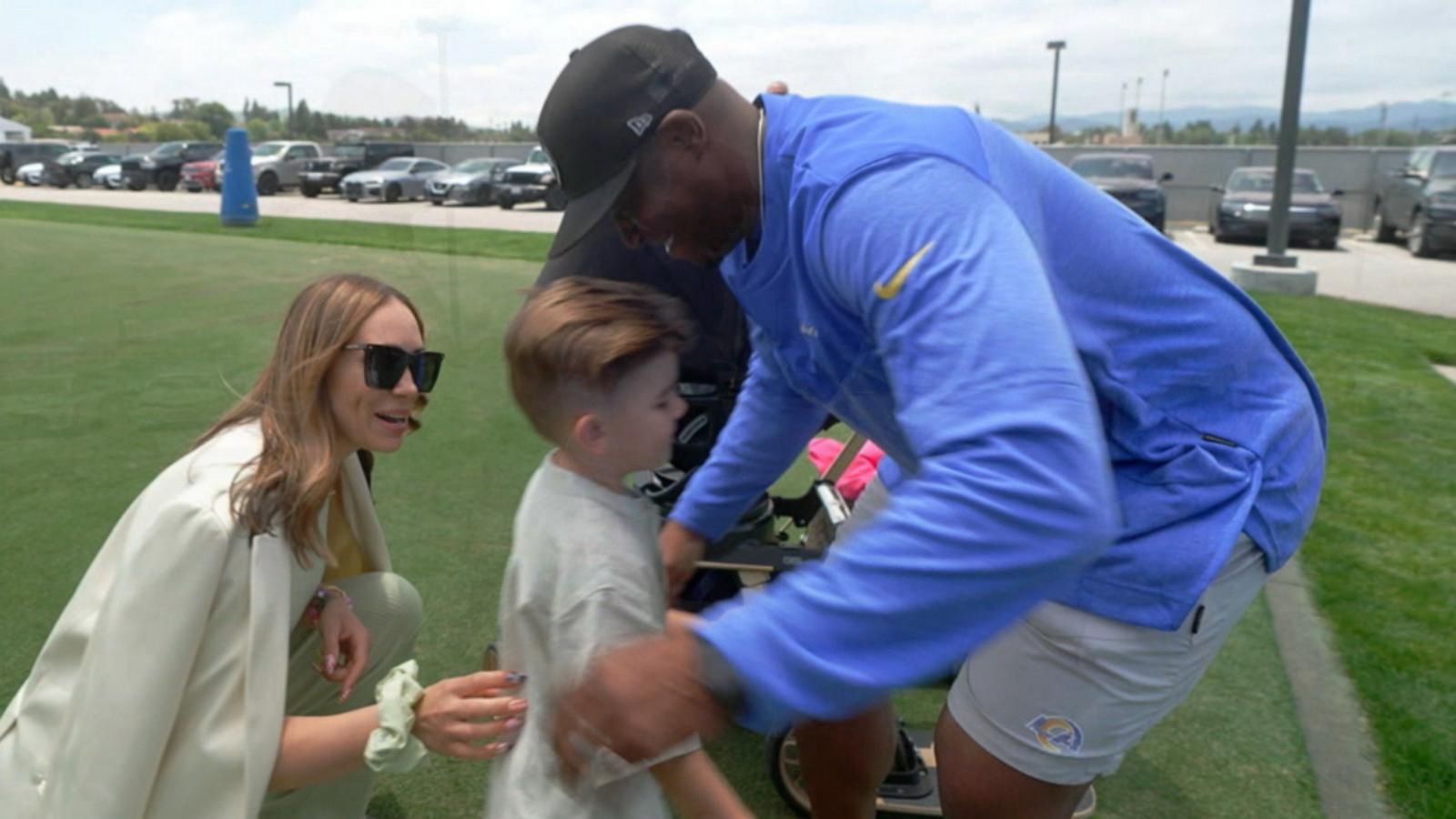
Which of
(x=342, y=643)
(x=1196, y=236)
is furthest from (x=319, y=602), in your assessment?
(x=1196, y=236)

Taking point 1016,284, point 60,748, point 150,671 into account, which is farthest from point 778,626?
point 60,748

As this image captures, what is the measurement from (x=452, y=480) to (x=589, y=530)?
11.8 ft

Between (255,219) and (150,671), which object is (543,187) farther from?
(255,219)

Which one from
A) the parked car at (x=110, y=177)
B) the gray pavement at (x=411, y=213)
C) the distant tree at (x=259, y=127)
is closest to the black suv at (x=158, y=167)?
the parked car at (x=110, y=177)

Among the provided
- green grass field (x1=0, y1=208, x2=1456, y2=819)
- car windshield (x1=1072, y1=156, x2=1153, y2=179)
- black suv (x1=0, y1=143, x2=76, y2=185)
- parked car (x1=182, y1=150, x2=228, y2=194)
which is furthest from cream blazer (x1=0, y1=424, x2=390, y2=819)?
car windshield (x1=1072, y1=156, x2=1153, y2=179)

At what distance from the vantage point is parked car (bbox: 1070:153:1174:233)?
19.2 metres

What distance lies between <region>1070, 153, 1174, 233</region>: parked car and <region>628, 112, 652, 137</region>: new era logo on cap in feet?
60.2

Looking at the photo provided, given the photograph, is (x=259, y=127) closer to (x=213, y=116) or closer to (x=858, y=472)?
(x=213, y=116)

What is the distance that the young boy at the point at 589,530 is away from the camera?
1.37 metres

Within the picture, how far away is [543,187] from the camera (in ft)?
6.05

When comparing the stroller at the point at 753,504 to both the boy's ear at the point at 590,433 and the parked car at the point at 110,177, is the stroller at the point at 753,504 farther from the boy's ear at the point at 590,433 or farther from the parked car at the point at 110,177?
the parked car at the point at 110,177

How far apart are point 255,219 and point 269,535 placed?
5.31 m

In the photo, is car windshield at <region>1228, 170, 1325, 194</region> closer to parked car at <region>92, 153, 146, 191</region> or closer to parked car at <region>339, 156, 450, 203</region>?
parked car at <region>92, 153, 146, 191</region>

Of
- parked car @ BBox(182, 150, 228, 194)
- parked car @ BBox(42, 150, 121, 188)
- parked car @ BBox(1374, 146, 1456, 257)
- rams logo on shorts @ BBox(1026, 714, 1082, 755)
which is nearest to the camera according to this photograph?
rams logo on shorts @ BBox(1026, 714, 1082, 755)
